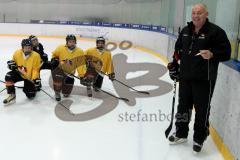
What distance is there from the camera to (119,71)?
650 cm

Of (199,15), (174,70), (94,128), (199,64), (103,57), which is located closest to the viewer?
(199,15)

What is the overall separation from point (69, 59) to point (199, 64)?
7.85ft

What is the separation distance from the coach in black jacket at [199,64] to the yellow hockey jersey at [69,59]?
1.98 meters

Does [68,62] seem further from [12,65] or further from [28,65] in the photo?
[12,65]

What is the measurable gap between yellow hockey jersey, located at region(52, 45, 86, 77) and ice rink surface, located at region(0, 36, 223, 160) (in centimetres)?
41

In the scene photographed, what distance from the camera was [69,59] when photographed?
4582mm

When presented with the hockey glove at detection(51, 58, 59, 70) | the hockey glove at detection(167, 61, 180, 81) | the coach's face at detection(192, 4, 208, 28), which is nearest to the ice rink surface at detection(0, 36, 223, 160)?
the hockey glove at detection(51, 58, 59, 70)

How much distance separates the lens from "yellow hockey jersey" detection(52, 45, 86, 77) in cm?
457

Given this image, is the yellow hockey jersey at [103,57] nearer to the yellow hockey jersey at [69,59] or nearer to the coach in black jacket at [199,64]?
the yellow hockey jersey at [69,59]

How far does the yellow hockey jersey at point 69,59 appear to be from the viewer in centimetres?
457

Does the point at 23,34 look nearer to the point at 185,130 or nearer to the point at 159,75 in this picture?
the point at 159,75

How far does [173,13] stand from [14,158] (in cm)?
638

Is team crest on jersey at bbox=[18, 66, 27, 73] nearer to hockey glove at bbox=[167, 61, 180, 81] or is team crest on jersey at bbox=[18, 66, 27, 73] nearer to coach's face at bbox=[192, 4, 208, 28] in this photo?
hockey glove at bbox=[167, 61, 180, 81]

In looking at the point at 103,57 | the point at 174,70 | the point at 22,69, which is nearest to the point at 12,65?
the point at 22,69
